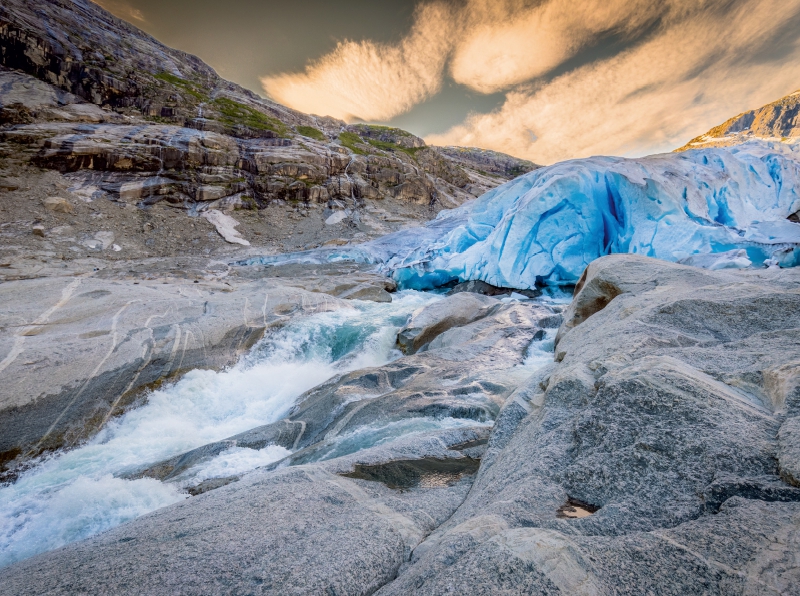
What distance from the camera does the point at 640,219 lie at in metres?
12.7

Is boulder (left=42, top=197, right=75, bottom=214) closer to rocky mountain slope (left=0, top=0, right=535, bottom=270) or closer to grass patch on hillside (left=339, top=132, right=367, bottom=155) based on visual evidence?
rocky mountain slope (left=0, top=0, right=535, bottom=270)

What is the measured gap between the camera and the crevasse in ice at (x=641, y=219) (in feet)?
37.9

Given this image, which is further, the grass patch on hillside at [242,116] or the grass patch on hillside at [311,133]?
the grass patch on hillside at [311,133]

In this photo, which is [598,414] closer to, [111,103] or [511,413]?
[511,413]

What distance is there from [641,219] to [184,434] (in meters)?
15.6

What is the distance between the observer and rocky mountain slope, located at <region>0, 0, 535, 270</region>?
22.8 meters

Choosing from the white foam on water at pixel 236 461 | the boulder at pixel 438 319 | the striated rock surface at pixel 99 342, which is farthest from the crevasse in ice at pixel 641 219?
the white foam on water at pixel 236 461

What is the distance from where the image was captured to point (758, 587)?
1203 mm

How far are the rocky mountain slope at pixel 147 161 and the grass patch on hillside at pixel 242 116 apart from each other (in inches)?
11.7

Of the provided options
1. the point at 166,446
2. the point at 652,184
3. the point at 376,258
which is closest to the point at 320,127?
the point at 376,258

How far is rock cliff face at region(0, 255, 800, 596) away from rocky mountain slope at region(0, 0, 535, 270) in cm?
2345

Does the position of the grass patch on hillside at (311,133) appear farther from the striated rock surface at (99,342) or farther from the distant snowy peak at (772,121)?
the striated rock surface at (99,342)

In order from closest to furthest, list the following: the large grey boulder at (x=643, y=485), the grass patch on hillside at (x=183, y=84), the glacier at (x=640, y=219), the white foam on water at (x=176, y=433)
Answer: the large grey boulder at (x=643, y=485) → the white foam on water at (x=176, y=433) → the glacier at (x=640, y=219) → the grass patch on hillside at (x=183, y=84)

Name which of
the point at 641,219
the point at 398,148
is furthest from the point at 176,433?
the point at 398,148
